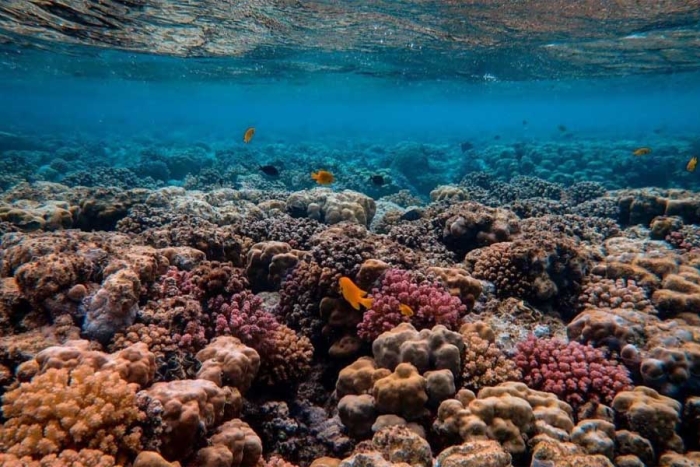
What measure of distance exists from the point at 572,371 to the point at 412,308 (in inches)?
84.8

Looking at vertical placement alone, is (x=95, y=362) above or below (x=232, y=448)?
above

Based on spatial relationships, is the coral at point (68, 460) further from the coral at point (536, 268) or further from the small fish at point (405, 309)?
the coral at point (536, 268)

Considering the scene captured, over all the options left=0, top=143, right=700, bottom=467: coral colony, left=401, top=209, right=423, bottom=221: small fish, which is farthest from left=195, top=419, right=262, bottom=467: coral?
left=401, top=209, right=423, bottom=221: small fish

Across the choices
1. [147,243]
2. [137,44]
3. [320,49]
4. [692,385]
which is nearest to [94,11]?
[137,44]

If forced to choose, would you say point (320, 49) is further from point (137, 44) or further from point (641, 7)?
point (641, 7)

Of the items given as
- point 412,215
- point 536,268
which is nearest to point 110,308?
point 536,268

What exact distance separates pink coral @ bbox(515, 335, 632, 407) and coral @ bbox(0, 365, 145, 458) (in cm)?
450

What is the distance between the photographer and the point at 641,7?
17.1 metres

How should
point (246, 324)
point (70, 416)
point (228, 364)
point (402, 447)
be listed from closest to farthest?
point (70, 416) < point (402, 447) < point (228, 364) < point (246, 324)

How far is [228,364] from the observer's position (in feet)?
14.2

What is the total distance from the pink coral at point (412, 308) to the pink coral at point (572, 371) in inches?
42.0

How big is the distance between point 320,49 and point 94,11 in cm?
1323

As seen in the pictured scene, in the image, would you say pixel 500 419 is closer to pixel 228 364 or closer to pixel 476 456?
pixel 476 456

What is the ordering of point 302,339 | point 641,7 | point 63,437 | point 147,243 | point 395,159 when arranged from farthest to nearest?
point 395,159 < point 641,7 < point 147,243 < point 302,339 < point 63,437
